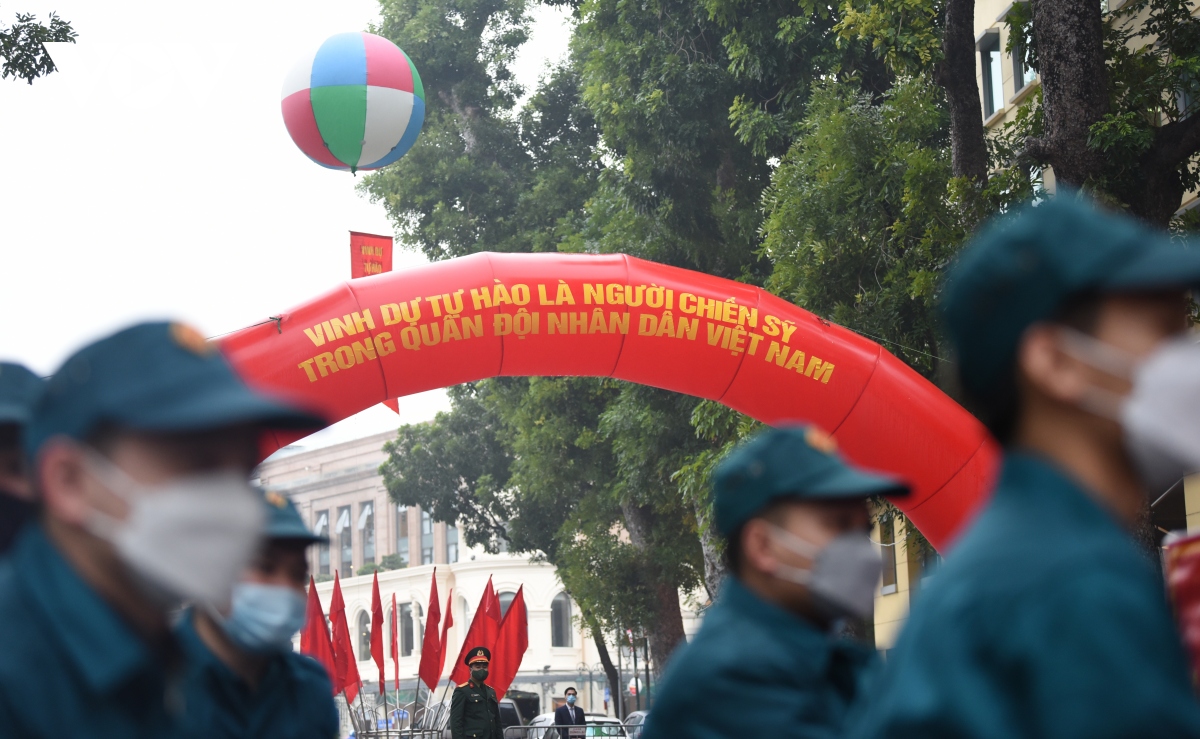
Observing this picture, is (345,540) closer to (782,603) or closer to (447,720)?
(447,720)

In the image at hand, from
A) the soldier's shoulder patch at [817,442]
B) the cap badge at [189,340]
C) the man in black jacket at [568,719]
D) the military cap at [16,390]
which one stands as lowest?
the man in black jacket at [568,719]

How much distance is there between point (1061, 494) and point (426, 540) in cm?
7104

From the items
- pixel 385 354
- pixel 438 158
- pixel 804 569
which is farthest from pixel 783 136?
pixel 804 569

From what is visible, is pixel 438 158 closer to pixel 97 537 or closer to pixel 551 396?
pixel 551 396

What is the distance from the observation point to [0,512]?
2.75 metres

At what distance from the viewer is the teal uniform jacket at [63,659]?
5.61 ft

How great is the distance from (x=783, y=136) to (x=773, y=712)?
1565cm

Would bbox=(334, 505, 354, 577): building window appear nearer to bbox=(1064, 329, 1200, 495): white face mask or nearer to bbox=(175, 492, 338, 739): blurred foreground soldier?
bbox=(175, 492, 338, 739): blurred foreground soldier

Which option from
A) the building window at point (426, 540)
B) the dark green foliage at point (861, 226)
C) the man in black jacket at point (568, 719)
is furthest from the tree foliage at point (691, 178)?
the building window at point (426, 540)

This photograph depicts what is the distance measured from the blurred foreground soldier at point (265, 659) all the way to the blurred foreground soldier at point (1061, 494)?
1762mm

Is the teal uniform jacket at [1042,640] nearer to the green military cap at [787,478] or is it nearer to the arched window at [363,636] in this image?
the green military cap at [787,478]

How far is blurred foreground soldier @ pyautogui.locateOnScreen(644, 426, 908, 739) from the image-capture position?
262 cm

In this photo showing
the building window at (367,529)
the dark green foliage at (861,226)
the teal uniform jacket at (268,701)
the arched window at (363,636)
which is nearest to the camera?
the teal uniform jacket at (268,701)

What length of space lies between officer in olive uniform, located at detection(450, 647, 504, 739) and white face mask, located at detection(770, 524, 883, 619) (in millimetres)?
9773
